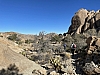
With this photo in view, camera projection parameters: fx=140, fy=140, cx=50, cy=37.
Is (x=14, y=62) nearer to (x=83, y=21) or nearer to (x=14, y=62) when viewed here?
(x=14, y=62)

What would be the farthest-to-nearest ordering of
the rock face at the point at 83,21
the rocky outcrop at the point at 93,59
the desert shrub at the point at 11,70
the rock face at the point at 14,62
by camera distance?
the rock face at the point at 83,21
the rocky outcrop at the point at 93,59
the rock face at the point at 14,62
the desert shrub at the point at 11,70

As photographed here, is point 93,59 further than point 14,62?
Yes

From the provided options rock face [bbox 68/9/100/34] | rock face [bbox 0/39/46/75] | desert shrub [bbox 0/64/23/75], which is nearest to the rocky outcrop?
rock face [bbox 0/39/46/75]

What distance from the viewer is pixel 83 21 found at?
4984cm

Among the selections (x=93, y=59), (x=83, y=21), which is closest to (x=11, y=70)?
(x=93, y=59)

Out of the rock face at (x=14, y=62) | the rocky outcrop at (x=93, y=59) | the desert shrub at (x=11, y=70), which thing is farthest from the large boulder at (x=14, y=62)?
the rocky outcrop at (x=93, y=59)

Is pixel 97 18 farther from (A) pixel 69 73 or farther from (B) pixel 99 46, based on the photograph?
(A) pixel 69 73

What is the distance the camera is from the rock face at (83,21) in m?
46.5

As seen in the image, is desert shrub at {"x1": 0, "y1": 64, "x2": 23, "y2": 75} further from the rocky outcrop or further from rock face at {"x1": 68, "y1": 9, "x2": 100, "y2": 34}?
rock face at {"x1": 68, "y1": 9, "x2": 100, "y2": 34}

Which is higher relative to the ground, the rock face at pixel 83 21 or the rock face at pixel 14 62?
the rock face at pixel 83 21

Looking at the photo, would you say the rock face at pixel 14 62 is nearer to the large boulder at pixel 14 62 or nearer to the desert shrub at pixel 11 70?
the large boulder at pixel 14 62

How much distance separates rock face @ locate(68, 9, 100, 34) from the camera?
46500 millimetres

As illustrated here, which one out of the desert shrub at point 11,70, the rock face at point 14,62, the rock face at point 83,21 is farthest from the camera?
the rock face at point 83,21

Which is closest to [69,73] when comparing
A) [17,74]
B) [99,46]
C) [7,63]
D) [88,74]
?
[88,74]
